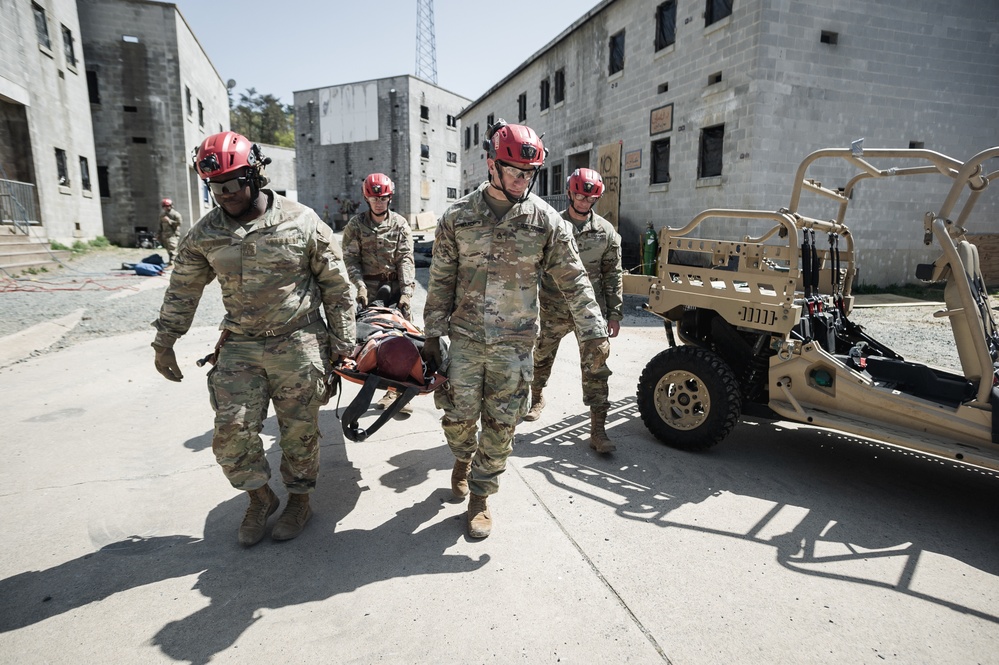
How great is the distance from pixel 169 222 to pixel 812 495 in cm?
1726

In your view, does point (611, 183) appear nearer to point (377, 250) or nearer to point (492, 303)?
point (377, 250)

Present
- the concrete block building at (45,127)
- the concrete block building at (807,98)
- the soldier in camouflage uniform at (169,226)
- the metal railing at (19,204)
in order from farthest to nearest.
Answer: the soldier in camouflage uniform at (169,226) → the concrete block building at (45,127) → the metal railing at (19,204) → the concrete block building at (807,98)

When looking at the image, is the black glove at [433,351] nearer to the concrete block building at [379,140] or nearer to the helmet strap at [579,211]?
the helmet strap at [579,211]

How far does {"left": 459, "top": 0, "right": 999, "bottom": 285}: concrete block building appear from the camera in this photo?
11109 millimetres

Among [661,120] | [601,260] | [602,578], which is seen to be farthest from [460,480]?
[661,120]

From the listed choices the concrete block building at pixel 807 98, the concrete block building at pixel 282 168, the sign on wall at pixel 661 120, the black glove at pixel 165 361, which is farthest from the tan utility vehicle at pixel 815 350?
the concrete block building at pixel 282 168

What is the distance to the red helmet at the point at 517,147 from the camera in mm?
2633

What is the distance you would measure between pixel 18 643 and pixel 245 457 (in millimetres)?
1021

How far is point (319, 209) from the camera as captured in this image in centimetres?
4516

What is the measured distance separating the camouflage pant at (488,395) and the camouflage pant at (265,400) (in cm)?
73

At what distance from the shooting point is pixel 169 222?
15.4 m

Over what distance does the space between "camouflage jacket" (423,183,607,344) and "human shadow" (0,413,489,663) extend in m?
1.12

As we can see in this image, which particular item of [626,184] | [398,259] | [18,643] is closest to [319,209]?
[626,184]

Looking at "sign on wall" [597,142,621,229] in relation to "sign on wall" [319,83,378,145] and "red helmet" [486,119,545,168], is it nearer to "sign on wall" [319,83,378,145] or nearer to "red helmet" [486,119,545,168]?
"red helmet" [486,119,545,168]
